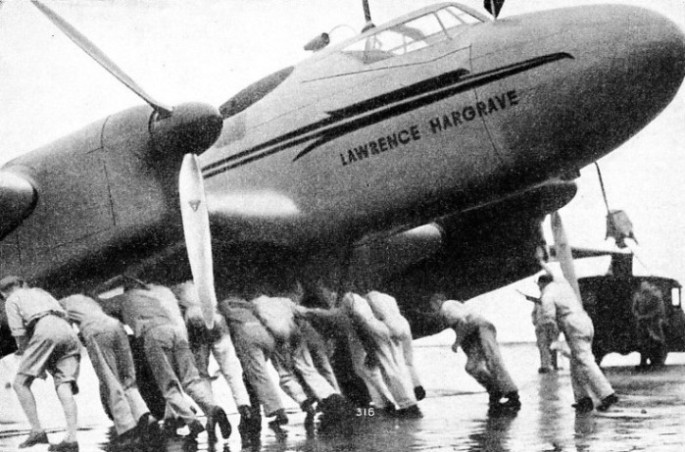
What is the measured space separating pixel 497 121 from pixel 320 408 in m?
3.21

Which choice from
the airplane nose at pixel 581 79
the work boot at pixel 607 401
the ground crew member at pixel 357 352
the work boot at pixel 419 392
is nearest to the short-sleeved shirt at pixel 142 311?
the ground crew member at pixel 357 352

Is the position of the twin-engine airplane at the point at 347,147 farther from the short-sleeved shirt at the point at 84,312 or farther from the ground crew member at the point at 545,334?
the ground crew member at the point at 545,334

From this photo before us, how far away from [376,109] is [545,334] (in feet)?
16.2

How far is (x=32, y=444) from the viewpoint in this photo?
22.7ft

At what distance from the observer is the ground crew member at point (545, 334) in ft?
29.0

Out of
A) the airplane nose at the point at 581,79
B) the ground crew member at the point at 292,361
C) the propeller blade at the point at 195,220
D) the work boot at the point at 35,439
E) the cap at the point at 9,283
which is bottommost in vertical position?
the work boot at the point at 35,439

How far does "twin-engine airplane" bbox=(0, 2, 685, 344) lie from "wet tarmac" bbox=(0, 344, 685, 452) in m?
1.84

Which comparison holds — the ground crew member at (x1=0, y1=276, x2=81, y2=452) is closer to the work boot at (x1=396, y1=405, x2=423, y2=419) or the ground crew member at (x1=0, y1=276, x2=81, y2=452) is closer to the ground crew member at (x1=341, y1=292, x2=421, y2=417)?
the ground crew member at (x1=341, y1=292, x2=421, y2=417)

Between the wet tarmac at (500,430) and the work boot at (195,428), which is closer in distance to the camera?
the wet tarmac at (500,430)

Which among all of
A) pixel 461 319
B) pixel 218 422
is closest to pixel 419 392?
pixel 461 319

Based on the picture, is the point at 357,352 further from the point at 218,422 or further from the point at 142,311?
the point at 142,311

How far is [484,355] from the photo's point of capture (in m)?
9.20

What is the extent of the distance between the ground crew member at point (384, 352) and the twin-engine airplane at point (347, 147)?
0.87 meters

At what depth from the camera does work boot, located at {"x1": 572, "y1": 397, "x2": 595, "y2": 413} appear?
8484mm
